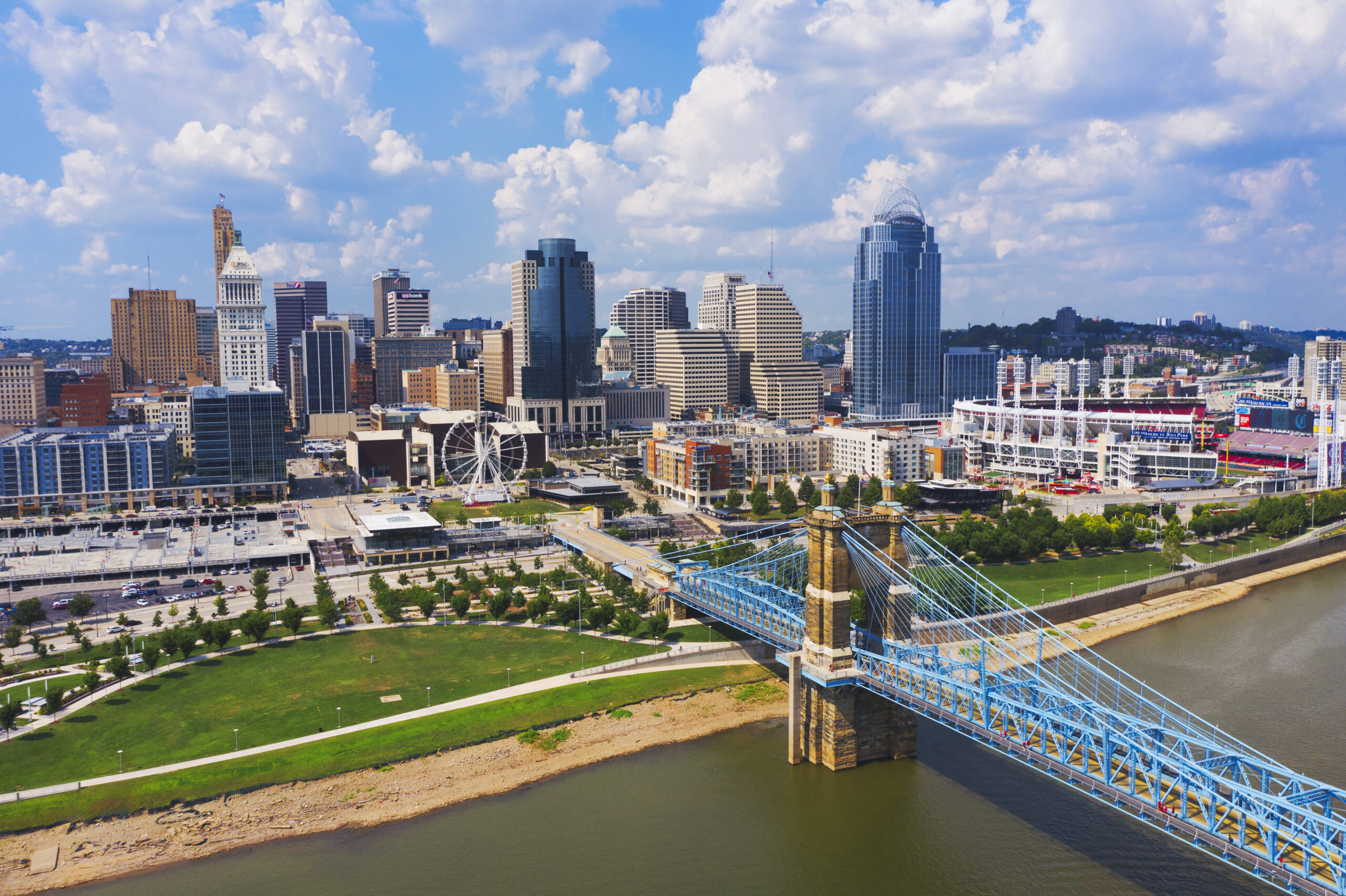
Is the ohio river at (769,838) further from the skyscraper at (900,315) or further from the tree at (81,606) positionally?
the skyscraper at (900,315)

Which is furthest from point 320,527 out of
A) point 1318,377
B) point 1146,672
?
point 1318,377

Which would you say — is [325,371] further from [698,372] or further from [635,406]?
[698,372]

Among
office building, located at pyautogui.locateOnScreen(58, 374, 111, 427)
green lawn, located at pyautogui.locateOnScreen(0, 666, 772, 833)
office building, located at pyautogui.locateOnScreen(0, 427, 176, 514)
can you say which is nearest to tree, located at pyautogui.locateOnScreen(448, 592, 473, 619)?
green lawn, located at pyautogui.locateOnScreen(0, 666, 772, 833)

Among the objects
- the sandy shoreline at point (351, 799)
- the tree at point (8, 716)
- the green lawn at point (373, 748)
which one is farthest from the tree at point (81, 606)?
the sandy shoreline at point (351, 799)

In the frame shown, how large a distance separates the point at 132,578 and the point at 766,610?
163 ft

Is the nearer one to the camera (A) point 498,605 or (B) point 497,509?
(A) point 498,605

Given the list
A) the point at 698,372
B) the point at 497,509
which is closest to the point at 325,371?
the point at 698,372

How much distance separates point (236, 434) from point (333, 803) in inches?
2968

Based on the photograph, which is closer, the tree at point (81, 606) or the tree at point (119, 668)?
the tree at point (119, 668)

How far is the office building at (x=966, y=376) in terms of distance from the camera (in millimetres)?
192500

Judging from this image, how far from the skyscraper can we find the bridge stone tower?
5807 inches

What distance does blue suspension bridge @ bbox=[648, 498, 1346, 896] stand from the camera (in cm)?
2652

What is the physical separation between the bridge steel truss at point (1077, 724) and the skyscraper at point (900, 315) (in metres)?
132

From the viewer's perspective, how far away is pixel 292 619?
186ft
